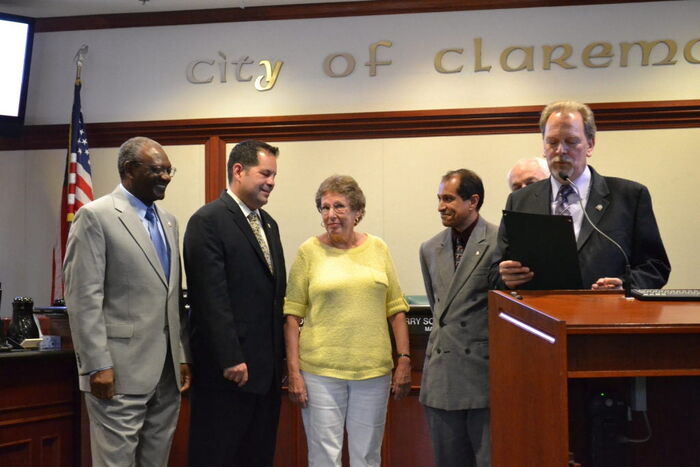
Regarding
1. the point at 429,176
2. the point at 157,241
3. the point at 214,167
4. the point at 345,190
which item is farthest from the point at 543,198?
the point at 214,167

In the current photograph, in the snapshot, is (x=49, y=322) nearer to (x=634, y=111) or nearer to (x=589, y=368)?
(x=589, y=368)

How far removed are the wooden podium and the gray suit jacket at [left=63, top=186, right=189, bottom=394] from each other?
1.37m

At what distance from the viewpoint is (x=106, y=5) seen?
524 cm

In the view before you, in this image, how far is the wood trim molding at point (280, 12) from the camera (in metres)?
4.99

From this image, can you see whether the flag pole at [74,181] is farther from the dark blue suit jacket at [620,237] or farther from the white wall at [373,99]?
the dark blue suit jacket at [620,237]

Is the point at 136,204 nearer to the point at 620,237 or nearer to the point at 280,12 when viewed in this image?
the point at 620,237

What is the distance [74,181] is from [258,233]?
2356mm

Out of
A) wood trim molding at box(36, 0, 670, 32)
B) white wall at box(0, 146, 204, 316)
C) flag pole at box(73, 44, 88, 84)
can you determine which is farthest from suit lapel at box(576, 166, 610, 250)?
flag pole at box(73, 44, 88, 84)

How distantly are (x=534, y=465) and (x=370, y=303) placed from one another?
1.61 metres

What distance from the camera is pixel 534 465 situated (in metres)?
1.38

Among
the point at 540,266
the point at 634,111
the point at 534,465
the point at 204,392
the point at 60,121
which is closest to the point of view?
the point at 534,465

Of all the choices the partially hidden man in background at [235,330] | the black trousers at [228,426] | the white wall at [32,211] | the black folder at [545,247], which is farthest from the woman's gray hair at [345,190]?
the white wall at [32,211]

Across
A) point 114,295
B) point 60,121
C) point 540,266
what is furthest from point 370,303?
point 60,121

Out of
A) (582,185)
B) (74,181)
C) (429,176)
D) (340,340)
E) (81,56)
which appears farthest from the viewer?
(81,56)
